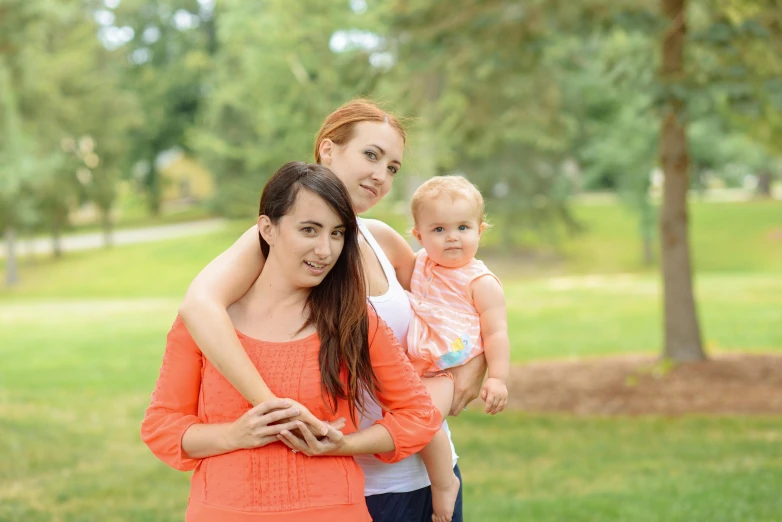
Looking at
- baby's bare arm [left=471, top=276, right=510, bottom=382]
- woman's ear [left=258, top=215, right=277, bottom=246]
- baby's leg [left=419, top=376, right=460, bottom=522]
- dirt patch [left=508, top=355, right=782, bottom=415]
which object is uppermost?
woman's ear [left=258, top=215, right=277, bottom=246]

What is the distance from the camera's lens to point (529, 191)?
35062mm

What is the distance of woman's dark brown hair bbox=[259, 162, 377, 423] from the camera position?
7.73 feet

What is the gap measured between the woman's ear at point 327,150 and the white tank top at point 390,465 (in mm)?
217

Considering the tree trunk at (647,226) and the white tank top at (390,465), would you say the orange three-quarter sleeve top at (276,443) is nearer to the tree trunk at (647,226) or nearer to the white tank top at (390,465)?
the white tank top at (390,465)

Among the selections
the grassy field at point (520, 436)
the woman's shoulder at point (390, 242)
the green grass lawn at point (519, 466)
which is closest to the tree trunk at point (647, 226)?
the grassy field at point (520, 436)

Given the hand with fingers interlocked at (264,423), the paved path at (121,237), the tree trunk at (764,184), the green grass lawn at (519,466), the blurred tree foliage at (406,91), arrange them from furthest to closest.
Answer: the tree trunk at (764,184) → the paved path at (121,237) → the blurred tree foliage at (406,91) → the green grass lawn at (519,466) → the hand with fingers interlocked at (264,423)

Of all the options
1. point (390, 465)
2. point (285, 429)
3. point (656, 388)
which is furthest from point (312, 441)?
point (656, 388)

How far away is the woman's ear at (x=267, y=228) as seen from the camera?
7.87ft

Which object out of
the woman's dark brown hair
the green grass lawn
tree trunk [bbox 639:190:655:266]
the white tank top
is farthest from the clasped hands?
tree trunk [bbox 639:190:655:266]

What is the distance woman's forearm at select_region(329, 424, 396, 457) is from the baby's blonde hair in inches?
29.1

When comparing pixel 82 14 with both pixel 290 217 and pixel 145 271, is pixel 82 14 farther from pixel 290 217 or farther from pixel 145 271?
pixel 290 217

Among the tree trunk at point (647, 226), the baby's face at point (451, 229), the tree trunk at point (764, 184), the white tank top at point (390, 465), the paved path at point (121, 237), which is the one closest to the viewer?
the white tank top at point (390, 465)

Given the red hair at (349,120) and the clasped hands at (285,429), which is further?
the red hair at (349,120)

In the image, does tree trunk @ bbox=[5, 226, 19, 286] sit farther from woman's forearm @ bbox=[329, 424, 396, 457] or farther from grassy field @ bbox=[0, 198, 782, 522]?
woman's forearm @ bbox=[329, 424, 396, 457]
